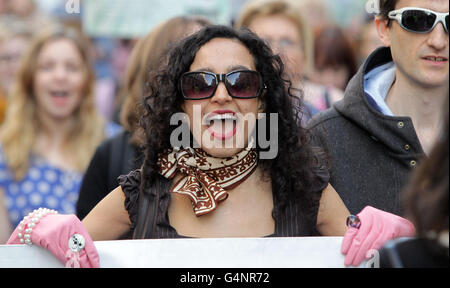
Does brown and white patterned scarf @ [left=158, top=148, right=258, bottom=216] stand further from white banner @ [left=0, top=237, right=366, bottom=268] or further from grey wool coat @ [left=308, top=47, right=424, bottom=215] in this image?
grey wool coat @ [left=308, top=47, right=424, bottom=215]

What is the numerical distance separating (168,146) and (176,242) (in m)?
0.38

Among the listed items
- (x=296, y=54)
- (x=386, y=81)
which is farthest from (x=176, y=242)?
(x=296, y=54)

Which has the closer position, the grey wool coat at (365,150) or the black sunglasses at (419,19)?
the black sunglasses at (419,19)

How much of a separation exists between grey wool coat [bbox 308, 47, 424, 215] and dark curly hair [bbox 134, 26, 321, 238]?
0.24 metres

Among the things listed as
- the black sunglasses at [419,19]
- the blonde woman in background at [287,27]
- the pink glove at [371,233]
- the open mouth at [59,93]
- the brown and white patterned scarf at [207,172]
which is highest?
the blonde woman in background at [287,27]

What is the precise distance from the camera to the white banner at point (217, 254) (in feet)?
7.81

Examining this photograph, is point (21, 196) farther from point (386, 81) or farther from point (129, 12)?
point (386, 81)

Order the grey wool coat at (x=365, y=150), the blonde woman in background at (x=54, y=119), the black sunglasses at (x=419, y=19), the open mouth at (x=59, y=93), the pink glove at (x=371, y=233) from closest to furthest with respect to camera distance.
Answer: the pink glove at (x=371, y=233)
the black sunglasses at (x=419, y=19)
the grey wool coat at (x=365, y=150)
the blonde woman in background at (x=54, y=119)
the open mouth at (x=59, y=93)

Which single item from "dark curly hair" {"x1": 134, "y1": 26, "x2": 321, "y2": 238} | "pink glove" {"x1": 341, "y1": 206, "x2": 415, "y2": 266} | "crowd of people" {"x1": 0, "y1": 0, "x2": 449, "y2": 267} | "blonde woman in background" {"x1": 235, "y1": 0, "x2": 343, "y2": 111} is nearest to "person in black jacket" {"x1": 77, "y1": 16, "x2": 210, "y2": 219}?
"crowd of people" {"x1": 0, "y1": 0, "x2": 449, "y2": 267}

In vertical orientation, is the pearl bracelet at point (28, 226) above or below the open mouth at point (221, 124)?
below

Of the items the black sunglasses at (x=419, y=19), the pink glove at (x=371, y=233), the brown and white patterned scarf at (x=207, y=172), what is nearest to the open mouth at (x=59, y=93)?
the brown and white patterned scarf at (x=207, y=172)

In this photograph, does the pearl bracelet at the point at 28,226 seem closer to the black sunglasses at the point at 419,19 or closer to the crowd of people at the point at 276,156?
the crowd of people at the point at 276,156

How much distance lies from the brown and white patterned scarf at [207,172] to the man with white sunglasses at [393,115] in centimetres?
45

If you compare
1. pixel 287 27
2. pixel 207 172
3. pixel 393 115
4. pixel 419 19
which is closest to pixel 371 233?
pixel 207 172
